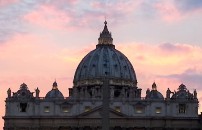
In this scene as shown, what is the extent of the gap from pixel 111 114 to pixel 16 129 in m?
22.2

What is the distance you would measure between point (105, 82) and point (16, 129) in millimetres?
88540

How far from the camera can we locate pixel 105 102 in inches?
4530

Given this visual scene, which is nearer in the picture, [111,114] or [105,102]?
[105,102]

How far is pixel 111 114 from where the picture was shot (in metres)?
199

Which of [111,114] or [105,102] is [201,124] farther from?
[105,102]

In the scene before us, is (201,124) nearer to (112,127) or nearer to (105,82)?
(112,127)

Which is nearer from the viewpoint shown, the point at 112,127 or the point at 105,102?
the point at 105,102

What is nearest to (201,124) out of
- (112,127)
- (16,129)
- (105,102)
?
(112,127)

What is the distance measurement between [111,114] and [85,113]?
6.01 m

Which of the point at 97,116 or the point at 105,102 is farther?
the point at 97,116

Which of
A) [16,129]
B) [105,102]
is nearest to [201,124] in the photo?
[16,129]

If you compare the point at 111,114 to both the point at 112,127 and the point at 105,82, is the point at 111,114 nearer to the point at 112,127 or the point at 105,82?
the point at 112,127

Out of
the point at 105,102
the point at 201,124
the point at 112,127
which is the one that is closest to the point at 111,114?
the point at 112,127

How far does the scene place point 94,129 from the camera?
656 feet
